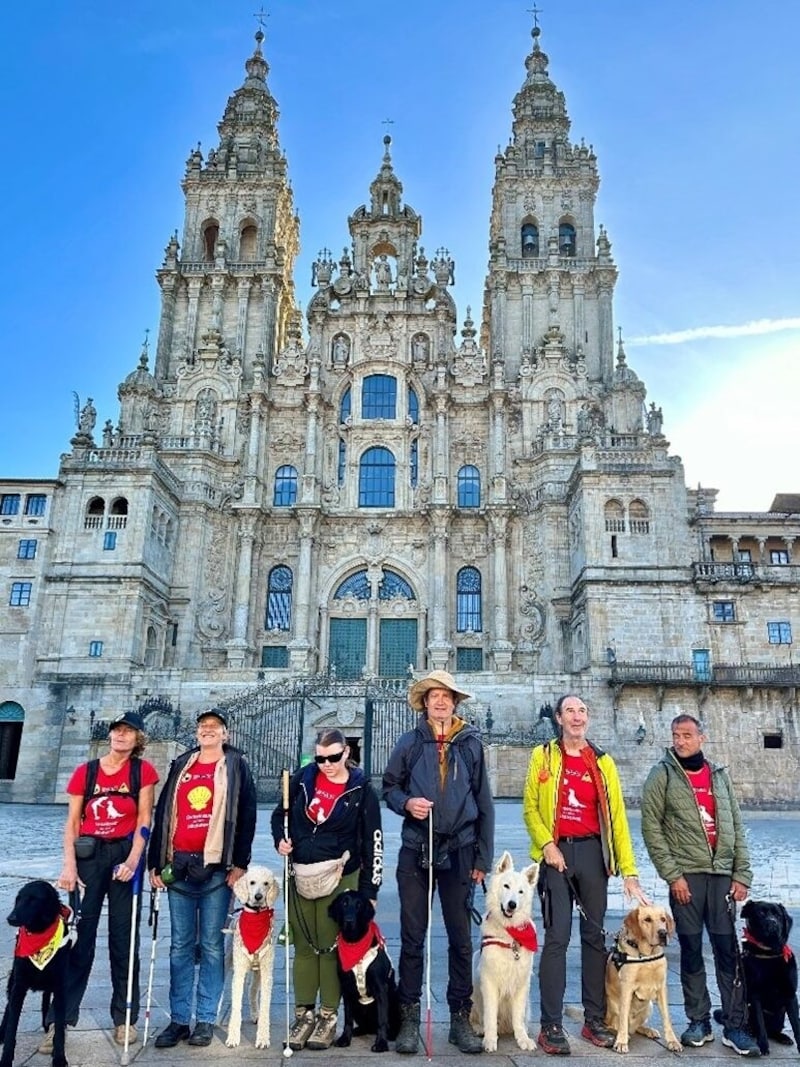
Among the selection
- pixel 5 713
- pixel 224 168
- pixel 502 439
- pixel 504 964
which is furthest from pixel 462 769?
pixel 224 168

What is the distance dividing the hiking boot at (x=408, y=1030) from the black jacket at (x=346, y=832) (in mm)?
707

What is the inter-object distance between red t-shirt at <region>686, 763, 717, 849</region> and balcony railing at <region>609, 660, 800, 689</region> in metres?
23.7

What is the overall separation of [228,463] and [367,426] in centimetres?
660

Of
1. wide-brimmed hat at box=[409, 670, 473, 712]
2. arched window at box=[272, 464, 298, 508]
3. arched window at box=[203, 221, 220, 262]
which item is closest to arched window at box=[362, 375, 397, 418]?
arched window at box=[272, 464, 298, 508]

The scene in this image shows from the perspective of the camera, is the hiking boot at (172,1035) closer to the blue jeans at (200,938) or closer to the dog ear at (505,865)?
the blue jeans at (200,938)

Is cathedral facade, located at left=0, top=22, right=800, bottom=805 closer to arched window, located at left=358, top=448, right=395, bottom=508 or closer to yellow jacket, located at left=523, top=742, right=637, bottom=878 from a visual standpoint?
arched window, located at left=358, top=448, right=395, bottom=508

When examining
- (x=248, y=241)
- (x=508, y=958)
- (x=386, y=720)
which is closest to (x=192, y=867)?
(x=508, y=958)

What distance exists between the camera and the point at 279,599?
37125 millimetres

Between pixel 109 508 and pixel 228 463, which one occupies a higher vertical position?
pixel 228 463

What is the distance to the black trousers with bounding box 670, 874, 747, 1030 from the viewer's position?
564 centimetres

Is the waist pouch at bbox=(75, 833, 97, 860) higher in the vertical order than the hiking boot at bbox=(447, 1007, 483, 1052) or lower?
higher

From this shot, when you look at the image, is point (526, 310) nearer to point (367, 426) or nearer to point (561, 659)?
point (367, 426)

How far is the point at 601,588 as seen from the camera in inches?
1219

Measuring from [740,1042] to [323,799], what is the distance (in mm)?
3076
